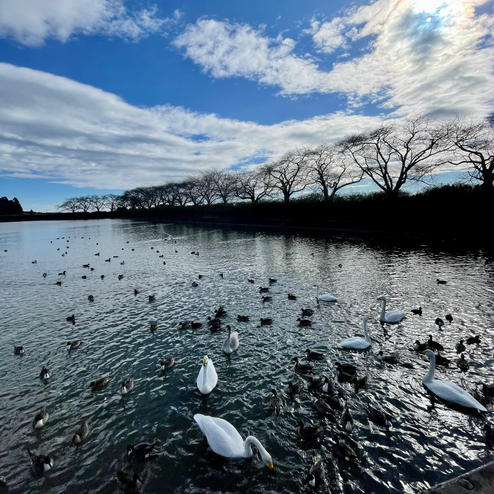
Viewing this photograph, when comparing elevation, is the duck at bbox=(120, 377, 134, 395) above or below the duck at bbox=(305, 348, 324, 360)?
below

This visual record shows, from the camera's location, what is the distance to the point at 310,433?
5039 mm

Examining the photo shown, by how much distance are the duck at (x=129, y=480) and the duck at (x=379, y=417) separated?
14.9 feet

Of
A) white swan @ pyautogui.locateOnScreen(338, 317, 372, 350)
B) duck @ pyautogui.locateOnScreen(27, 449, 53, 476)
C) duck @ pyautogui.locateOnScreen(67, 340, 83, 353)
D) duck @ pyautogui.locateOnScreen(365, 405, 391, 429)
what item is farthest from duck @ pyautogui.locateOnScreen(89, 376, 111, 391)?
white swan @ pyautogui.locateOnScreen(338, 317, 372, 350)

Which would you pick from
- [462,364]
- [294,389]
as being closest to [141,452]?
[294,389]

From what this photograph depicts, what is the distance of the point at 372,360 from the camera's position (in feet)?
24.6

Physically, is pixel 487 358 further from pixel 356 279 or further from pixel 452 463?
pixel 356 279

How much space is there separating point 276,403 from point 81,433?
409 centimetres

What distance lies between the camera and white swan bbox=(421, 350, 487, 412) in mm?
5493

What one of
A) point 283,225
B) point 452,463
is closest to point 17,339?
point 452,463

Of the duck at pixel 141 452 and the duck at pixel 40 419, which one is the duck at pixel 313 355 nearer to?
the duck at pixel 141 452

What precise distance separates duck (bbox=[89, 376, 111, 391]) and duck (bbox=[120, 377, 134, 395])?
618 millimetres

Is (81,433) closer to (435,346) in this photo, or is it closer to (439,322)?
(435,346)

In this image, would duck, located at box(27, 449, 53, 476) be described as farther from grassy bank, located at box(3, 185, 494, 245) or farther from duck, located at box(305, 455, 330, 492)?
grassy bank, located at box(3, 185, 494, 245)

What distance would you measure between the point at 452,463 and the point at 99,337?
10.4 m
